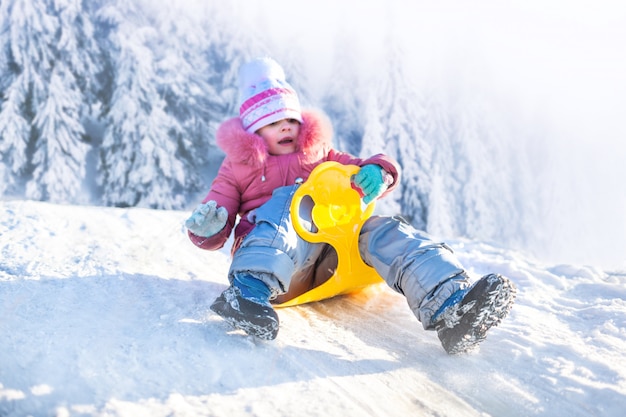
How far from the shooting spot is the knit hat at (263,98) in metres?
2.27

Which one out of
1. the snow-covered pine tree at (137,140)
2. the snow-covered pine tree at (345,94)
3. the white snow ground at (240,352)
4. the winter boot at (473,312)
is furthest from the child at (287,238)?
the snow-covered pine tree at (345,94)

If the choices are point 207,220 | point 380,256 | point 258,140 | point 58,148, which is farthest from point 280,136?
point 58,148

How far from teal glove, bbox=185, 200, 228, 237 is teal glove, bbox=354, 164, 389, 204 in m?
0.54

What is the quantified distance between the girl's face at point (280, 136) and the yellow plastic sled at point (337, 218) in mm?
396

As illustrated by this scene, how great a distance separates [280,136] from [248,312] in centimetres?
107

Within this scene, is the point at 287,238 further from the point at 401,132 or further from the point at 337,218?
the point at 401,132

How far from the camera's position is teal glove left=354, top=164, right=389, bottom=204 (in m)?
1.89

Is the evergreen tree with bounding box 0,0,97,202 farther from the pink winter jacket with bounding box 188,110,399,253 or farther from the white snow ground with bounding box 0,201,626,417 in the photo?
the pink winter jacket with bounding box 188,110,399,253

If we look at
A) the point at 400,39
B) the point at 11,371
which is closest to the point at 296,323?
the point at 11,371

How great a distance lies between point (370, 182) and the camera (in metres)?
1.90

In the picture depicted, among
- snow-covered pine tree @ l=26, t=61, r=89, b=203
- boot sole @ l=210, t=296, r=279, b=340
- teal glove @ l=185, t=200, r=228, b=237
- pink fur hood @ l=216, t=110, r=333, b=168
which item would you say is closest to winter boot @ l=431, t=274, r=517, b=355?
boot sole @ l=210, t=296, r=279, b=340

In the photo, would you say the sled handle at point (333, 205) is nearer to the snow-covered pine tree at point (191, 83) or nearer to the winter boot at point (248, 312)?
the winter boot at point (248, 312)

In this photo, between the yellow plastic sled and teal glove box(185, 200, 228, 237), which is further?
the yellow plastic sled

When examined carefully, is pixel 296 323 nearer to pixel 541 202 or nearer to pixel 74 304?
pixel 74 304
